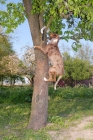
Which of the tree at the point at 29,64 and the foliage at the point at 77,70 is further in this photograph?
the foliage at the point at 77,70

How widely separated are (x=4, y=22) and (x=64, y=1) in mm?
4005

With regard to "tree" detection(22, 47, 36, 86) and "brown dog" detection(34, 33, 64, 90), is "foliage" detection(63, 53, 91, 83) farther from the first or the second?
"brown dog" detection(34, 33, 64, 90)

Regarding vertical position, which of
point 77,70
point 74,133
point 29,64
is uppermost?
point 29,64

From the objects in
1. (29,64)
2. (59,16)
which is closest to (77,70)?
(29,64)

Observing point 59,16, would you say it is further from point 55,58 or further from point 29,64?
point 29,64

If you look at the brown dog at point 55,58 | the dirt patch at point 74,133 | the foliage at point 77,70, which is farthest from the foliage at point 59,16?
the foliage at point 77,70

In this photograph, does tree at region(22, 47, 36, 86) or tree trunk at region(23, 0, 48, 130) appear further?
tree at region(22, 47, 36, 86)

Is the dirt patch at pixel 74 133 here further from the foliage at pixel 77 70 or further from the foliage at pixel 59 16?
the foliage at pixel 77 70

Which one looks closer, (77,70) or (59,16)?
(59,16)

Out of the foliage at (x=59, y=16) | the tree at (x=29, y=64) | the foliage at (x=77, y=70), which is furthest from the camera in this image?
the foliage at (x=77, y=70)

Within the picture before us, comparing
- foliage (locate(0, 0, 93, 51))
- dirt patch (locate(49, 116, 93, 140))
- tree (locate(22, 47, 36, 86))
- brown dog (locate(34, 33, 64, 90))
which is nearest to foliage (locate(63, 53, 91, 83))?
tree (locate(22, 47, 36, 86))

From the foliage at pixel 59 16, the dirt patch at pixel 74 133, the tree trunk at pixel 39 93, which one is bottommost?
the dirt patch at pixel 74 133

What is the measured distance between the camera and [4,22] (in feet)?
29.5

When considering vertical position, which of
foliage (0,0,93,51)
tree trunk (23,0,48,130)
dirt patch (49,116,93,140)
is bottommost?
dirt patch (49,116,93,140)
